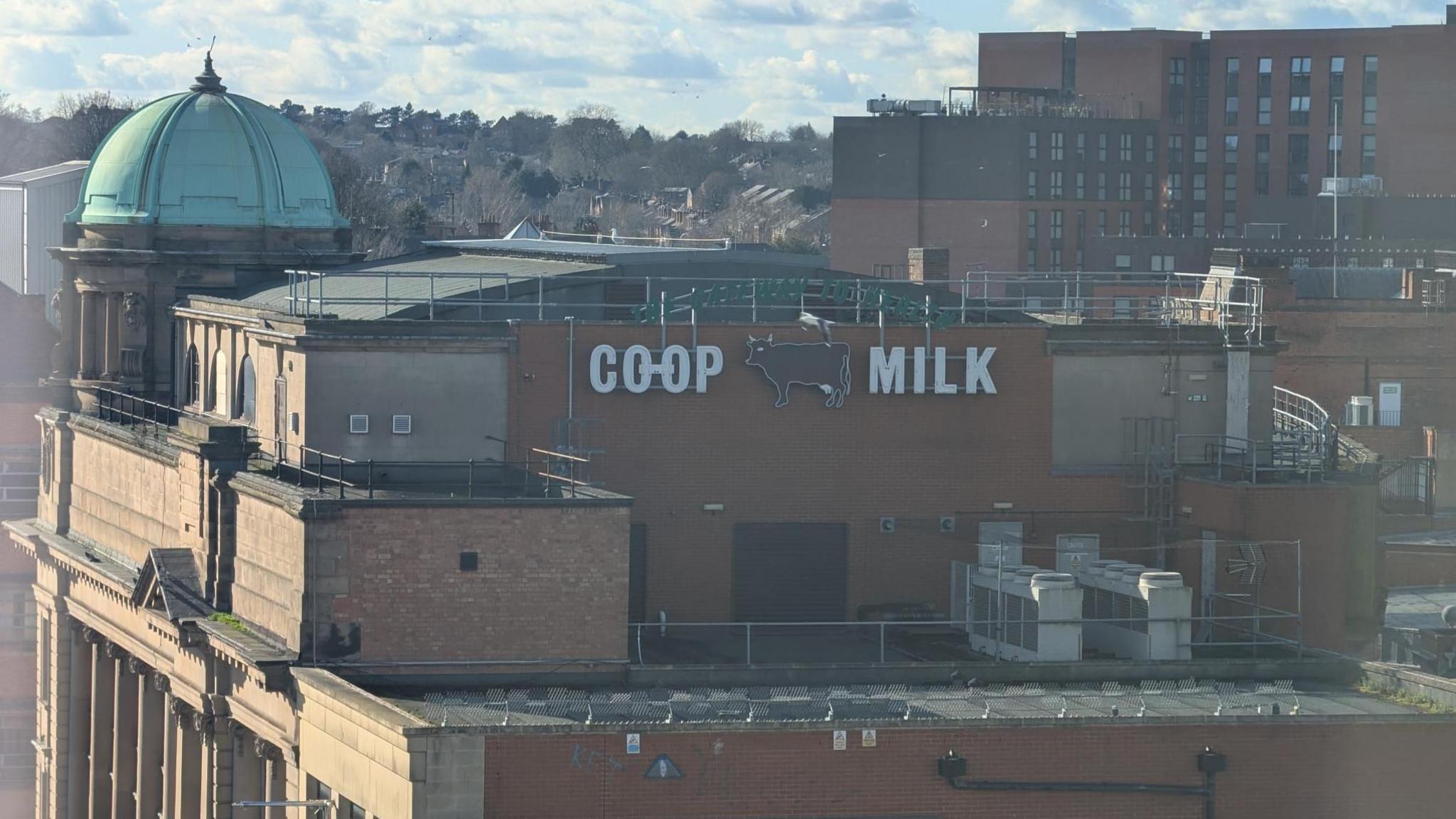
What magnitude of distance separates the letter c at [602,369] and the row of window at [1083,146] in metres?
85.3

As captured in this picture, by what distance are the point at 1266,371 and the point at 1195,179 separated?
103586 mm

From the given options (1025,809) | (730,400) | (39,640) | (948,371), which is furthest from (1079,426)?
(39,640)

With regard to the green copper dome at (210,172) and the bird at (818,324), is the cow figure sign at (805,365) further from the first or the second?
the green copper dome at (210,172)

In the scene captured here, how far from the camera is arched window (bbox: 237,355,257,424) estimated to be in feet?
188

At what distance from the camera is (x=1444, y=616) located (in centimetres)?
5803

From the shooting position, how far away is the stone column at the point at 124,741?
61.9 m

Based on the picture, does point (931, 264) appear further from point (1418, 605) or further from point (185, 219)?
point (185, 219)

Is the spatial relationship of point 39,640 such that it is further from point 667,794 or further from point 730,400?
point 667,794

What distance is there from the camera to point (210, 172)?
6469cm

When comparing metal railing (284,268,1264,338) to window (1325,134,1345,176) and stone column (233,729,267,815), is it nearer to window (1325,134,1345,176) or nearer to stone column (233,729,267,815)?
stone column (233,729,267,815)

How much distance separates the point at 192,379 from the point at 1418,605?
104 feet

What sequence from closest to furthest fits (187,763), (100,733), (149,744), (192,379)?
(187,763) → (149,744) → (192,379) → (100,733)

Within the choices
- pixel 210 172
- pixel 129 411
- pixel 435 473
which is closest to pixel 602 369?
pixel 435 473

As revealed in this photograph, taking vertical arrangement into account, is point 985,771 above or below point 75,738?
above
